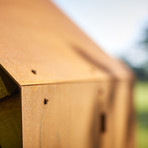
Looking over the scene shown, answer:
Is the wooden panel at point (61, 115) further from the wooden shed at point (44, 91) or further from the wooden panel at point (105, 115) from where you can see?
the wooden panel at point (105, 115)

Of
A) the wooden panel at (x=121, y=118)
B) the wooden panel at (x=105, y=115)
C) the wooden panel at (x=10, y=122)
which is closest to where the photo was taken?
the wooden panel at (x=10, y=122)

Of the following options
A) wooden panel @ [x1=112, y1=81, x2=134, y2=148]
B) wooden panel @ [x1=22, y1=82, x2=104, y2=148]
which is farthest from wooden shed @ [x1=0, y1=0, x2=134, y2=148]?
wooden panel @ [x1=112, y1=81, x2=134, y2=148]

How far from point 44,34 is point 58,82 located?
2.49 feet

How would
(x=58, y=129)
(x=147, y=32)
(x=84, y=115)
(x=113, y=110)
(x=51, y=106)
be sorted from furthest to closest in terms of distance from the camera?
(x=147, y=32) < (x=113, y=110) < (x=84, y=115) < (x=58, y=129) < (x=51, y=106)

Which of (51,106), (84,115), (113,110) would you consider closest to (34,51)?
(51,106)

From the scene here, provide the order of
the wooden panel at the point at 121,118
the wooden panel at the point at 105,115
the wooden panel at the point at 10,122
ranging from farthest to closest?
the wooden panel at the point at 121,118
the wooden panel at the point at 105,115
the wooden panel at the point at 10,122

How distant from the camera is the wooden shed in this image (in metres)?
1.17

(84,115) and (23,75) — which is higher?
(23,75)

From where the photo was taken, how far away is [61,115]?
5.02 ft

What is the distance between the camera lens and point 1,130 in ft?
3.92

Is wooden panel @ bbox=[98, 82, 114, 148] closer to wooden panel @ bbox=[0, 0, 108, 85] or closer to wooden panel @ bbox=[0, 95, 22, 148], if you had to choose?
wooden panel @ bbox=[0, 0, 108, 85]

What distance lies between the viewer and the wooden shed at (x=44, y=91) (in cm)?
117

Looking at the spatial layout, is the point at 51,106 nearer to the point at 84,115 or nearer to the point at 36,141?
the point at 36,141

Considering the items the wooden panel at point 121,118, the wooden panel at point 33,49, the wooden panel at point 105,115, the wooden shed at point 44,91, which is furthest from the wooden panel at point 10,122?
the wooden panel at point 121,118
